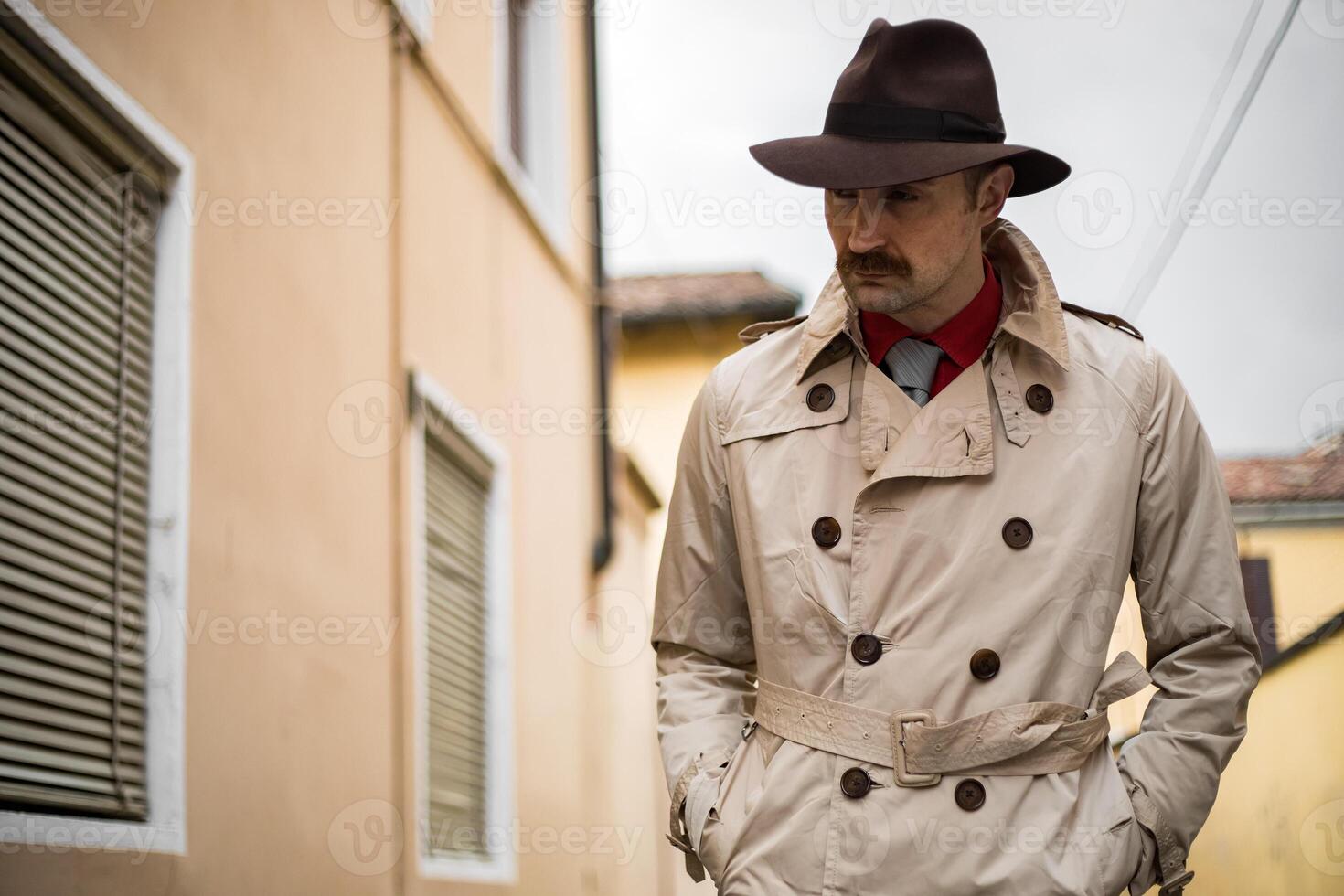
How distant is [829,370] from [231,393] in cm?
273

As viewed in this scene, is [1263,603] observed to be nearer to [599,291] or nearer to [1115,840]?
[1115,840]

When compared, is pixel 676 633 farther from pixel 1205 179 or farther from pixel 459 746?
pixel 459 746

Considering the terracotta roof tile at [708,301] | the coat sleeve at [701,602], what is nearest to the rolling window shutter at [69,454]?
the coat sleeve at [701,602]

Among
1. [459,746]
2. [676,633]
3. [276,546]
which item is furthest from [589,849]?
[676,633]

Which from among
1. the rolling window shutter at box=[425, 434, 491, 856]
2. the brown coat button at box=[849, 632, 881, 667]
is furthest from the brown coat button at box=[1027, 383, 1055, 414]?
the rolling window shutter at box=[425, 434, 491, 856]

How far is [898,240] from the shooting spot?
293 centimetres

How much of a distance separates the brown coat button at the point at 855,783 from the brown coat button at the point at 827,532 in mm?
404

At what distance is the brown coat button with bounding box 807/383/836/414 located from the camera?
119 inches

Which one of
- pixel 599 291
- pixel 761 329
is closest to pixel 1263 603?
pixel 761 329

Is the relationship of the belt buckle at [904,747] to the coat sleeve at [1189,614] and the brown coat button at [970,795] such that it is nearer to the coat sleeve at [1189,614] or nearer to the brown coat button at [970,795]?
the brown coat button at [970,795]

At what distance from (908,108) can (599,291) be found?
915cm

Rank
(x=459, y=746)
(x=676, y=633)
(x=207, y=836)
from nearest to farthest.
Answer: (x=676, y=633) < (x=207, y=836) < (x=459, y=746)

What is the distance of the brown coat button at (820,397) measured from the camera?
3.03m

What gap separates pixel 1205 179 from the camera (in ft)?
19.3
